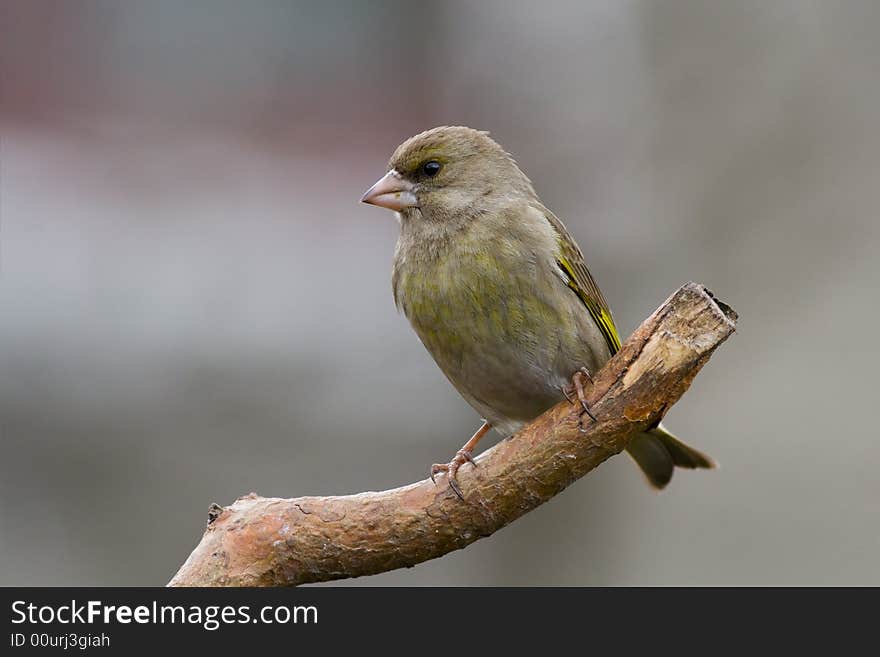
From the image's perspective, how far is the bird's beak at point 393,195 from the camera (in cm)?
418

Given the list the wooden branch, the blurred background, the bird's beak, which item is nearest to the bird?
the bird's beak

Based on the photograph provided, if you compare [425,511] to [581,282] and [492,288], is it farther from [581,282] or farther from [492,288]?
[581,282]

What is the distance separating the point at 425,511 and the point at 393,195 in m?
1.31

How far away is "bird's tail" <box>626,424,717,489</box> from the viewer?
421cm

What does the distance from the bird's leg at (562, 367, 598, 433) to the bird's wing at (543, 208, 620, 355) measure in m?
0.30

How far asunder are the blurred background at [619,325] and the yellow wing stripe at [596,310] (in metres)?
3.03

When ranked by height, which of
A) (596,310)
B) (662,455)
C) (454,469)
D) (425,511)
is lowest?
(425,511)

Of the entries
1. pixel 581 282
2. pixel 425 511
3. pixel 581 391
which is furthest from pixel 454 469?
pixel 581 282

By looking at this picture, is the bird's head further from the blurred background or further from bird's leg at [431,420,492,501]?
the blurred background

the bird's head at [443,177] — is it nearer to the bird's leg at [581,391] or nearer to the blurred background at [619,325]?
the bird's leg at [581,391]

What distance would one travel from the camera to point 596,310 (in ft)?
13.2
